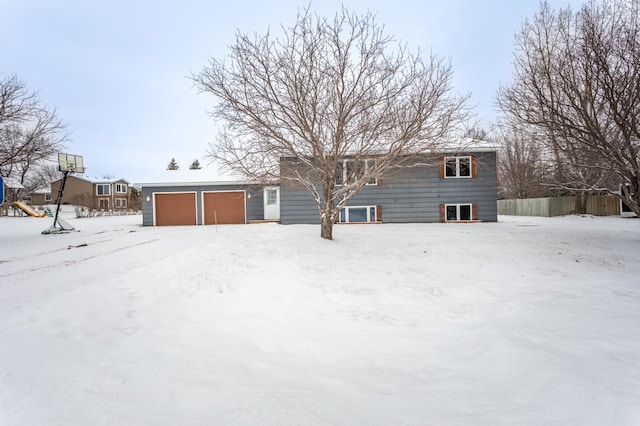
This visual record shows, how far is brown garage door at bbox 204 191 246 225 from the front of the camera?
1923 cm

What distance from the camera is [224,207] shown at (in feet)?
63.6

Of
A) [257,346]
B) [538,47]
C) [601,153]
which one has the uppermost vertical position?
[538,47]

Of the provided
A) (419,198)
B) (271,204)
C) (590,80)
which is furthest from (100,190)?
(590,80)

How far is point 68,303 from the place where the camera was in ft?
14.2

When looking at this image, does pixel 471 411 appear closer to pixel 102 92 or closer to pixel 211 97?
pixel 211 97

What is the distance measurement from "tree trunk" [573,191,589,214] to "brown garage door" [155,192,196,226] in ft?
91.4

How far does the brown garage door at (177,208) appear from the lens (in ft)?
63.2

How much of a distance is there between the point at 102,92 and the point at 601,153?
129 ft

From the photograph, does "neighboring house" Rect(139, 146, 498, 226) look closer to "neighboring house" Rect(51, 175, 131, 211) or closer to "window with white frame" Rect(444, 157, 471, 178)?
"window with white frame" Rect(444, 157, 471, 178)

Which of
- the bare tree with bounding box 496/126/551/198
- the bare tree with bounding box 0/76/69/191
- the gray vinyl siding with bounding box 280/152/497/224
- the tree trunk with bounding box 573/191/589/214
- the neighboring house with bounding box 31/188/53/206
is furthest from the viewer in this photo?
the neighboring house with bounding box 31/188/53/206

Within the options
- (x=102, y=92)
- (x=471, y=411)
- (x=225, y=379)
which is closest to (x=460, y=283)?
(x=471, y=411)

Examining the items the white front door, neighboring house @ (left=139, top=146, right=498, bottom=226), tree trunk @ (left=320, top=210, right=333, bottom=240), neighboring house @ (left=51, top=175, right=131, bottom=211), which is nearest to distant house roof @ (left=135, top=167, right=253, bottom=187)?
the white front door

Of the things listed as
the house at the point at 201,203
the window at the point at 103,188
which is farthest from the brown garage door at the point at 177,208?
the window at the point at 103,188

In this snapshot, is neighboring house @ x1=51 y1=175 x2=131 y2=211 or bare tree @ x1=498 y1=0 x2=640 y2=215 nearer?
bare tree @ x1=498 y1=0 x2=640 y2=215
